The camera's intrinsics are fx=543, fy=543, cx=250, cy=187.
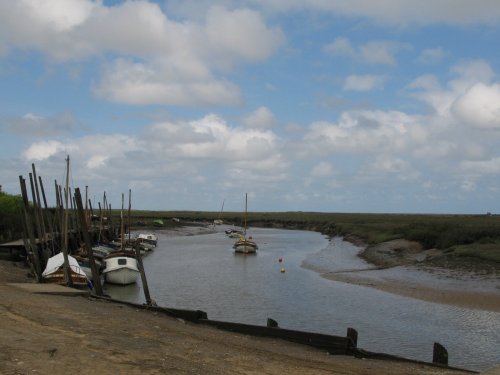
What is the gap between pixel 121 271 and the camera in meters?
34.0

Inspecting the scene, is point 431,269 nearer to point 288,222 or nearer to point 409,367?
point 409,367

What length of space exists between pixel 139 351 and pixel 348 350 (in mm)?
5670

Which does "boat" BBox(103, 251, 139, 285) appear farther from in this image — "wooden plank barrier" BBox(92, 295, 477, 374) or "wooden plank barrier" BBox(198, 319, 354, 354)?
"wooden plank barrier" BBox(198, 319, 354, 354)

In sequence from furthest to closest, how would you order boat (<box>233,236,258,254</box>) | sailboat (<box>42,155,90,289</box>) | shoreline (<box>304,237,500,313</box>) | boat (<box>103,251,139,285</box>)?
1. boat (<box>233,236,258,254</box>)
2. boat (<box>103,251,139,285</box>)
3. shoreline (<box>304,237,500,313</box>)
4. sailboat (<box>42,155,90,289</box>)

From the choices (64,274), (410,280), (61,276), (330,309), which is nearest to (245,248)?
(410,280)

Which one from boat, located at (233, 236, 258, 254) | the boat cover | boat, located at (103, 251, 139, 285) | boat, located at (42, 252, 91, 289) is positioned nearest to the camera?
boat, located at (42, 252, 91, 289)

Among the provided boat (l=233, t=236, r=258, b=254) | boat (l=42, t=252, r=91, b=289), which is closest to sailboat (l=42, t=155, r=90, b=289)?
boat (l=42, t=252, r=91, b=289)

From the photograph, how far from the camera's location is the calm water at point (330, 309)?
18.0 meters

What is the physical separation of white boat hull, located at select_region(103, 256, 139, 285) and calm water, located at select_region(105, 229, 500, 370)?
66 centimetres

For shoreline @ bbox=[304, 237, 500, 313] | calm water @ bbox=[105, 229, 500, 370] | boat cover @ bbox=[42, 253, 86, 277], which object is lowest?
calm water @ bbox=[105, 229, 500, 370]

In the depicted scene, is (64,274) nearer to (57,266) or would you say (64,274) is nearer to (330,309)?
(57,266)

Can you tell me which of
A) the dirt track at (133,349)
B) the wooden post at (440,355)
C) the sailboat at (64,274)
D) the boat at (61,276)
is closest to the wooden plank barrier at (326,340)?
the wooden post at (440,355)

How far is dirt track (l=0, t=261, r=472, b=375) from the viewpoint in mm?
9750

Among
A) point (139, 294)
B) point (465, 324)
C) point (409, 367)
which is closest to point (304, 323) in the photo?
point (465, 324)
